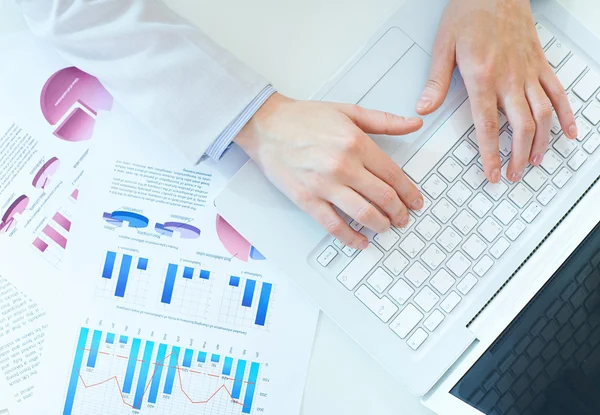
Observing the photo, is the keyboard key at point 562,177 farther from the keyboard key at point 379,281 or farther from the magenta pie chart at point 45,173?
the magenta pie chart at point 45,173

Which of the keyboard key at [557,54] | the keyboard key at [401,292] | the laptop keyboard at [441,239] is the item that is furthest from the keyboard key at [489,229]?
A: the keyboard key at [557,54]

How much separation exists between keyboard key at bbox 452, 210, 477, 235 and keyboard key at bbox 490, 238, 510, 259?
0.03 meters

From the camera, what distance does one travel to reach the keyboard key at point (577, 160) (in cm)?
67

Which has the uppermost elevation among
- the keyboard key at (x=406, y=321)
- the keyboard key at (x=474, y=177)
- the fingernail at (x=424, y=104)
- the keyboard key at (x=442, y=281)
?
the fingernail at (x=424, y=104)

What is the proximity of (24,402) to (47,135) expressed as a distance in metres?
0.35

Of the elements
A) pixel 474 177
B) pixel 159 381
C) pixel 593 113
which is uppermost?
pixel 593 113

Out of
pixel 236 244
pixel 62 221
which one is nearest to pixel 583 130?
pixel 236 244

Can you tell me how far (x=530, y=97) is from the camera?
0.66 meters

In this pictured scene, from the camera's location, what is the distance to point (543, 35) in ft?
2.24

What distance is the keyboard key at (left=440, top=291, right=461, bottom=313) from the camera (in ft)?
2.14

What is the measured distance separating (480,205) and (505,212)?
0.03 meters

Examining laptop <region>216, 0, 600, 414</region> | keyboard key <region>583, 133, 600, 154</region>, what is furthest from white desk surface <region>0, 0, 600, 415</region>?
keyboard key <region>583, 133, 600, 154</region>

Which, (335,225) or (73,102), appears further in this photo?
(73,102)

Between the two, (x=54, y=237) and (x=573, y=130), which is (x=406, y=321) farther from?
(x=54, y=237)
